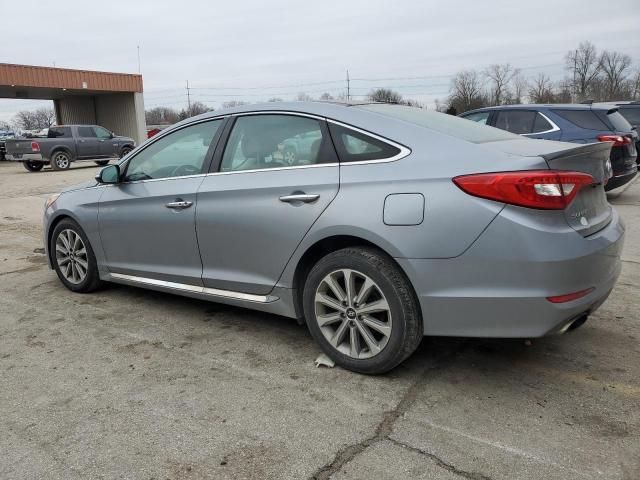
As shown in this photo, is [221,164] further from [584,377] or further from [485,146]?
[584,377]

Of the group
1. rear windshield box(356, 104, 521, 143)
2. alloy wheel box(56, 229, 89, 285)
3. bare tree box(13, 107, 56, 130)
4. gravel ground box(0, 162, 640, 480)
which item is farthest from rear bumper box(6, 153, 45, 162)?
bare tree box(13, 107, 56, 130)

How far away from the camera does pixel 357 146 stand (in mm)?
3205

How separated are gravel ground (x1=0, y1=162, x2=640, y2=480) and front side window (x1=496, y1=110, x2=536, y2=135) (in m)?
5.21

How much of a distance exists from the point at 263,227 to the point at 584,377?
6.77 feet

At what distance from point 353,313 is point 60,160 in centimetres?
2083

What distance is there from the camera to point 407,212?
2.87m

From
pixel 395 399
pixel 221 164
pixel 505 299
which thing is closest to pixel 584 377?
pixel 505 299

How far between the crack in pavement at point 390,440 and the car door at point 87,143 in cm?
Result: 2152

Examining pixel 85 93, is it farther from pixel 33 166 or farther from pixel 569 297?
pixel 569 297

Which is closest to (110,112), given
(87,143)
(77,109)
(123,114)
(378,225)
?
(123,114)

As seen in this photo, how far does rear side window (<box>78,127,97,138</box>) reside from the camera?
21.9 m

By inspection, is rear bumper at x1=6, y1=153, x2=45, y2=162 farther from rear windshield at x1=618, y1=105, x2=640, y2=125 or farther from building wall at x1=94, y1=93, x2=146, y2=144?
rear windshield at x1=618, y1=105, x2=640, y2=125

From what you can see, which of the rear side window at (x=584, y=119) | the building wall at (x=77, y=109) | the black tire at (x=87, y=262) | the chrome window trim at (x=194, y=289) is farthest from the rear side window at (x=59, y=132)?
the chrome window trim at (x=194, y=289)

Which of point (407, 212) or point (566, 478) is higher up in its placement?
point (407, 212)
